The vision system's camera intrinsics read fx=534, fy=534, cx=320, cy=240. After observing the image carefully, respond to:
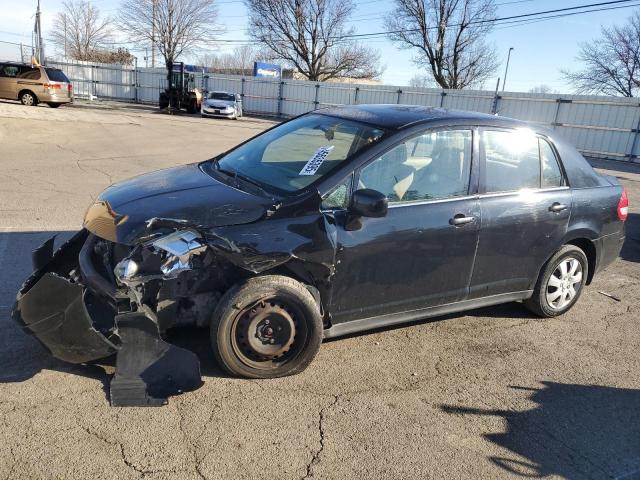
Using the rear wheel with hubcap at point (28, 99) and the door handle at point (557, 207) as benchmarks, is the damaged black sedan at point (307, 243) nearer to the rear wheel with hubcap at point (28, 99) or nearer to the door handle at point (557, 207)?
the door handle at point (557, 207)

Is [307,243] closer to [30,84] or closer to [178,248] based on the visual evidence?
[178,248]

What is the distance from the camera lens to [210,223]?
323cm

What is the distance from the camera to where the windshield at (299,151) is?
371 centimetres

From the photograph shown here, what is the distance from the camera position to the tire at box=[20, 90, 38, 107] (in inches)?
917

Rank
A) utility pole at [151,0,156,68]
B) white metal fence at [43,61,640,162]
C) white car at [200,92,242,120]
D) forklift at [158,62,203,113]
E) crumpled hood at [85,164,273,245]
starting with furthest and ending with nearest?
1. utility pole at [151,0,156,68]
2. forklift at [158,62,203,113]
3. white car at [200,92,242,120]
4. white metal fence at [43,61,640,162]
5. crumpled hood at [85,164,273,245]

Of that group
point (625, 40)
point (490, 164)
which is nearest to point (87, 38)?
point (625, 40)

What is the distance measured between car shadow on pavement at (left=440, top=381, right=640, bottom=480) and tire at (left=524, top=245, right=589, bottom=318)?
3.56 ft

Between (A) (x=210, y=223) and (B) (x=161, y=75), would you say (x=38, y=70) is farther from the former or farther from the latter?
(A) (x=210, y=223)

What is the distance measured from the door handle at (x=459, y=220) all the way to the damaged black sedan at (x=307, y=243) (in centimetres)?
2

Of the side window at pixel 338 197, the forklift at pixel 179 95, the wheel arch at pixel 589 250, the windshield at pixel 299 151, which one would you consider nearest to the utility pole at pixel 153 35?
the forklift at pixel 179 95

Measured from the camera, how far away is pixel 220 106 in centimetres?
2878

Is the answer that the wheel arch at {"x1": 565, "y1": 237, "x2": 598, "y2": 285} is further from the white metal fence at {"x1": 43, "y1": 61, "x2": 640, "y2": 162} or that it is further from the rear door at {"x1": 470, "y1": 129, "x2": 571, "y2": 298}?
the white metal fence at {"x1": 43, "y1": 61, "x2": 640, "y2": 162}

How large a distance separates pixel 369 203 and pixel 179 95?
3047 centimetres

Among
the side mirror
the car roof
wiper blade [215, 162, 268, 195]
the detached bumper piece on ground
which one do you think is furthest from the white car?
the detached bumper piece on ground
